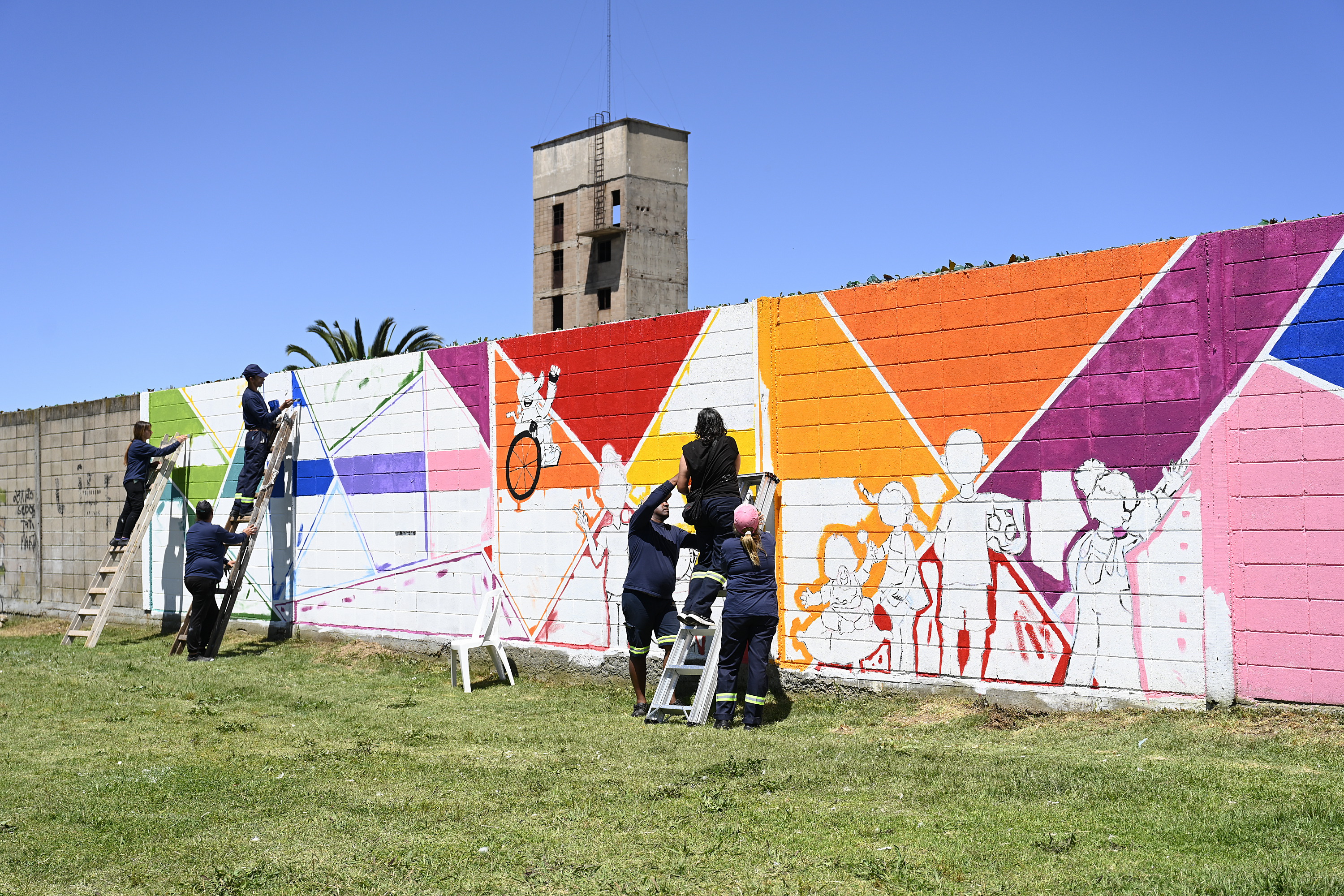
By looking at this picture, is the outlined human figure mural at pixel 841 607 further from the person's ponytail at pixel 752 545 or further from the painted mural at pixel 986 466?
the person's ponytail at pixel 752 545

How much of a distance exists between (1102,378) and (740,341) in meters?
3.00

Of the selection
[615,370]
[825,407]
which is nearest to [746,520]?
[825,407]

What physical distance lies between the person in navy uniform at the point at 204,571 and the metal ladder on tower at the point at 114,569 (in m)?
1.76

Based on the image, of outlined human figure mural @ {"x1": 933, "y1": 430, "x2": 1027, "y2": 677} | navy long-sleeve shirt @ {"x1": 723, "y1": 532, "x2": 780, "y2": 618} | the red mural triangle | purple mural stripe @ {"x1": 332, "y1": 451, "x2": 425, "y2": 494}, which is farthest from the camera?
purple mural stripe @ {"x1": 332, "y1": 451, "x2": 425, "y2": 494}

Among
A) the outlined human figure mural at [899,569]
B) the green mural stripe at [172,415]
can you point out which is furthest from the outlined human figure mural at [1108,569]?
the green mural stripe at [172,415]

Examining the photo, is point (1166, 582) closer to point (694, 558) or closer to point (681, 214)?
point (694, 558)

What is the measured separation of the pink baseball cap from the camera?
312 inches

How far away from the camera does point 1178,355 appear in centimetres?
723

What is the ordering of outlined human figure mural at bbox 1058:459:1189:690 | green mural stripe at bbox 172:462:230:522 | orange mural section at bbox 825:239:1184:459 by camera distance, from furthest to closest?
green mural stripe at bbox 172:462:230:522
orange mural section at bbox 825:239:1184:459
outlined human figure mural at bbox 1058:459:1189:690

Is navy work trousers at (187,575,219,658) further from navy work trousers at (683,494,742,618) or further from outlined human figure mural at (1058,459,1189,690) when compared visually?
outlined human figure mural at (1058,459,1189,690)

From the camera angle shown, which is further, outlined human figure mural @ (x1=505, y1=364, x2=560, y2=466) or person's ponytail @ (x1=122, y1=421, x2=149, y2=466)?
person's ponytail @ (x1=122, y1=421, x2=149, y2=466)

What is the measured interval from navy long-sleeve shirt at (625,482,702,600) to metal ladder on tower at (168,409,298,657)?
6.03 metres

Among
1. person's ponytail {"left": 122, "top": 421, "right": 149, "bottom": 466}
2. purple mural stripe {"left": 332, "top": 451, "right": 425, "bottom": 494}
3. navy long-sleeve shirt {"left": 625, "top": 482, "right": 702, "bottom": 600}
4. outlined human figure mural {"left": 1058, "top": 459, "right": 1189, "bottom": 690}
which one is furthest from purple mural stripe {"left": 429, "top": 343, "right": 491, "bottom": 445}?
outlined human figure mural {"left": 1058, "top": 459, "right": 1189, "bottom": 690}

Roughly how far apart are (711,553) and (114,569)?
30.9 feet
